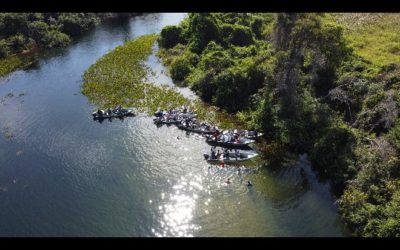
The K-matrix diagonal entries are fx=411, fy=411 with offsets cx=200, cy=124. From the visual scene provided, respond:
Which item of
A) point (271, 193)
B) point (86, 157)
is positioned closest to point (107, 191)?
point (86, 157)

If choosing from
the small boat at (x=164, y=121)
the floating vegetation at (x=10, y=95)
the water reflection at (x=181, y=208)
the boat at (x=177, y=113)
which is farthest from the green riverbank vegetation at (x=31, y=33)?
the water reflection at (x=181, y=208)

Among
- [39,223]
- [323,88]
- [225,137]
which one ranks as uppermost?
[323,88]

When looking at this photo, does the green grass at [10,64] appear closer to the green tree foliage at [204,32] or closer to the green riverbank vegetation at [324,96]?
the green riverbank vegetation at [324,96]

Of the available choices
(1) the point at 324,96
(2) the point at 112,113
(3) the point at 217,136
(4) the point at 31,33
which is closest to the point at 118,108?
(2) the point at 112,113

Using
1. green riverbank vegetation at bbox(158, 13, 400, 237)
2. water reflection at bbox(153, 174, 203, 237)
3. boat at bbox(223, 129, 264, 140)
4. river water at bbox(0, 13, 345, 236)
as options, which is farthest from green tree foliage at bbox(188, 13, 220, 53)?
water reflection at bbox(153, 174, 203, 237)

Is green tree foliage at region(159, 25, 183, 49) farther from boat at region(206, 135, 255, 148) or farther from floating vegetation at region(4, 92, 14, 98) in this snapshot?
boat at region(206, 135, 255, 148)

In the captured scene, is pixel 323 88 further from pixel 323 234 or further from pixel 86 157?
pixel 86 157
